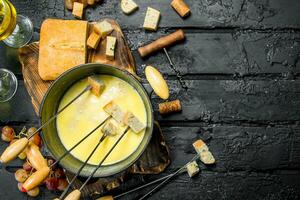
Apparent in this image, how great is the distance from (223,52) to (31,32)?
1.79 ft

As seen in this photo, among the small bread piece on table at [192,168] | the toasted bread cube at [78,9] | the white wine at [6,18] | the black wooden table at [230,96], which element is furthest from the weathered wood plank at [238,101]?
the white wine at [6,18]

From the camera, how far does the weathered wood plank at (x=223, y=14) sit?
5.40 ft

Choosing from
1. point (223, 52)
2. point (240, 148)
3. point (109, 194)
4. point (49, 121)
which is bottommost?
point (109, 194)

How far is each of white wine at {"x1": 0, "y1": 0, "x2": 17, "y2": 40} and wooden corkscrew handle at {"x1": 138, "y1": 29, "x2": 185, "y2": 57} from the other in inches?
13.8

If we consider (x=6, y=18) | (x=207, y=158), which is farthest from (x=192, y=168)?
(x=6, y=18)

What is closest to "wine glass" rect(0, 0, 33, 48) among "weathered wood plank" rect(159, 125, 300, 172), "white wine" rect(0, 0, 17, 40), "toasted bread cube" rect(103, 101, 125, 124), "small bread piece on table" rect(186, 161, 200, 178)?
"white wine" rect(0, 0, 17, 40)

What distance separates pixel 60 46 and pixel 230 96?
1.60 feet

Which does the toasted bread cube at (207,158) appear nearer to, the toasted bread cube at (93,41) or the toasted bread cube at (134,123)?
the toasted bread cube at (134,123)

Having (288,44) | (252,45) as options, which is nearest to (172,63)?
(252,45)

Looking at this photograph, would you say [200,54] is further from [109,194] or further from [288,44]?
[109,194]

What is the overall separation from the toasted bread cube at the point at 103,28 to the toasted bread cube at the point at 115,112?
8.7 inches

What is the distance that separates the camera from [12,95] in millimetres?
1653

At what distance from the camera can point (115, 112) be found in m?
1.47

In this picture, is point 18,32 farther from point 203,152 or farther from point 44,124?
point 203,152
